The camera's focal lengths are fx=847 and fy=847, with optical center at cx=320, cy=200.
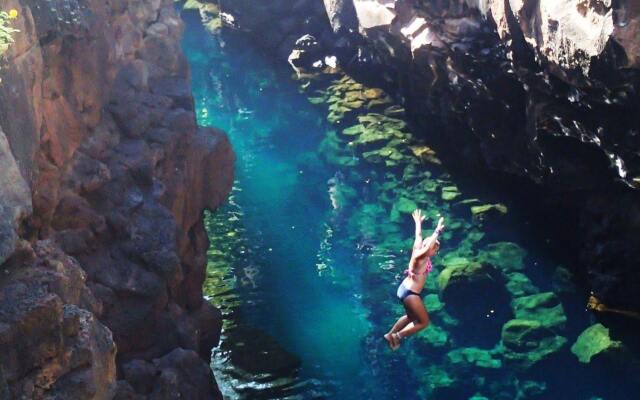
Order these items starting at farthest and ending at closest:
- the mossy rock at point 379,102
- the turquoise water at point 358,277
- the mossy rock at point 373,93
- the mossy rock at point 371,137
→ the mossy rock at point 373,93 → the mossy rock at point 379,102 → the mossy rock at point 371,137 → the turquoise water at point 358,277

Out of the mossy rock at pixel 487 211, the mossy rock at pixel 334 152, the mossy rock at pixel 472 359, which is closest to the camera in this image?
the mossy rock at pixel 472 359

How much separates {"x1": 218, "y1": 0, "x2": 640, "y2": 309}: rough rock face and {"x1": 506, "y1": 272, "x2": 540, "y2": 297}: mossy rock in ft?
3.50

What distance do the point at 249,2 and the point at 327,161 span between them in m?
13.4

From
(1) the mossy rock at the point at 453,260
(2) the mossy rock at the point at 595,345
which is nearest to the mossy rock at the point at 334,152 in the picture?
(1) the mossy rock at the point at 453,260

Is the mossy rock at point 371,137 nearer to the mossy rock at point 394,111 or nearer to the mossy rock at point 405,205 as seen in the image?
the mossy rock at point 394,111

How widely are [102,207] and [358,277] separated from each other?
22.1 ft

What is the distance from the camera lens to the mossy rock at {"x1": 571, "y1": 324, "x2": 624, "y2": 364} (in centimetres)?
1363

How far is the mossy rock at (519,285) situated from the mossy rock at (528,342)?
1.05 metres

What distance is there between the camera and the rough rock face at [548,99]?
41.1ft

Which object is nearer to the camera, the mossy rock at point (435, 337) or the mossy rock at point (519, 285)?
the mossy rock at point (435, 337)

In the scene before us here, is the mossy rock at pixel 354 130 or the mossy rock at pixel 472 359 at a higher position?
the mossy rock at pixel 354 130

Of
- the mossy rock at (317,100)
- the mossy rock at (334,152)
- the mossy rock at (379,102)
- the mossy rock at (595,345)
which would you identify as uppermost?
the mossy rock at (317,100)

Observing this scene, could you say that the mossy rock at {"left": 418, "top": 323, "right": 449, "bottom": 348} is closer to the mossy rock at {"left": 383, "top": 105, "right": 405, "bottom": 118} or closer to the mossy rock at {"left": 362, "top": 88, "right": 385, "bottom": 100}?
the mossy rock at {"left": 383, "top": 105, "right": 405, "bottom": 118}

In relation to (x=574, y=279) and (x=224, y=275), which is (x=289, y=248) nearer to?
(x=224, y=275)
